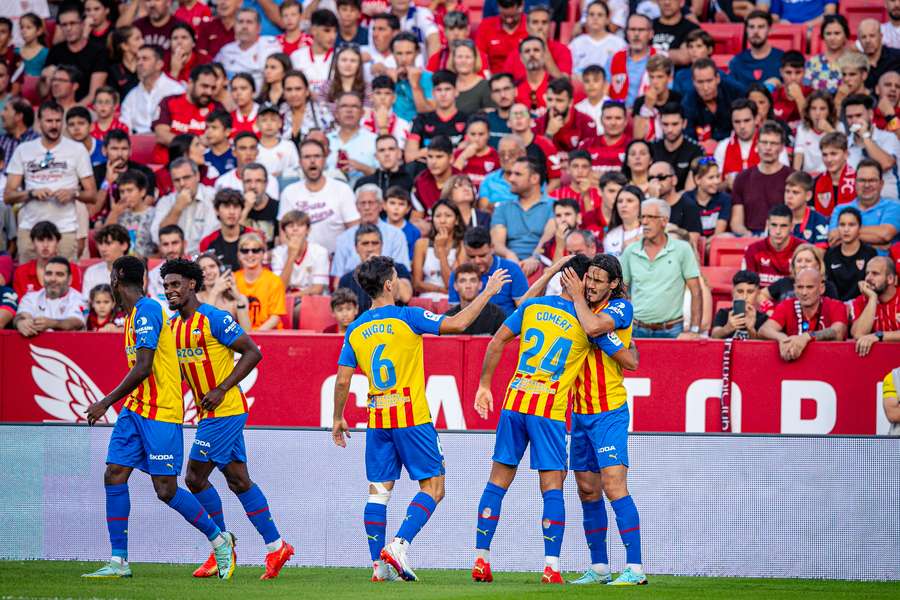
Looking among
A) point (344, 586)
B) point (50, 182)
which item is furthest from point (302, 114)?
point (344, 586)

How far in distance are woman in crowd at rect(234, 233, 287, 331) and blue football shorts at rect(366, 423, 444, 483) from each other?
14.4ft

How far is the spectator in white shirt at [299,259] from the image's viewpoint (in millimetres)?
13445

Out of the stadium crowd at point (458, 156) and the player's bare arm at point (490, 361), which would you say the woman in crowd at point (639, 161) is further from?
the player's bare arm at point (490, 361)

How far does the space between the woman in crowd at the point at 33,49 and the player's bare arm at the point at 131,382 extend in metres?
10.9

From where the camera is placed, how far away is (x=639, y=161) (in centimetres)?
1409

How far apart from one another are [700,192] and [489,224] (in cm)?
244

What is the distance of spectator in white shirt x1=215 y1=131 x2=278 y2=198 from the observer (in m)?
14.9

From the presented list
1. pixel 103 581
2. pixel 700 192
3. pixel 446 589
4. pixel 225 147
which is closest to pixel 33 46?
pixel 225 147

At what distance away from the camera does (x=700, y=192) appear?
46.6 ft

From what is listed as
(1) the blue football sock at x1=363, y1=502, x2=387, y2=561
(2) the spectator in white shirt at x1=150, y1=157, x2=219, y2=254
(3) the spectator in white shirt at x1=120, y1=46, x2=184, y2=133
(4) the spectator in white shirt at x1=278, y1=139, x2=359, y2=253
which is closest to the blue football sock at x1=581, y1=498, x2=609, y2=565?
(1) the blue football sock at x1=363, y1=502, x2=387, y2=561

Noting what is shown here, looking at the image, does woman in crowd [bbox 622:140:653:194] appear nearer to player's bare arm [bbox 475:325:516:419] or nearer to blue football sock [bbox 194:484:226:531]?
player's bare arm [bbox 475:325:516:419]

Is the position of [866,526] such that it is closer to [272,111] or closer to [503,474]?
[503,474]

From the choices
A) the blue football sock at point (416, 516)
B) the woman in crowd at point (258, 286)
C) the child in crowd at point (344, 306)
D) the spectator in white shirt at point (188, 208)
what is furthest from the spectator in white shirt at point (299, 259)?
the blue football sock at point (416, 516)

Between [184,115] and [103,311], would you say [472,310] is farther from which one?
[184,115]
